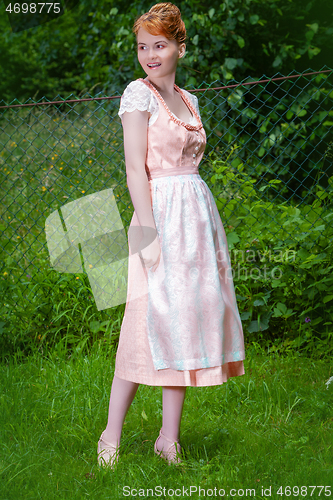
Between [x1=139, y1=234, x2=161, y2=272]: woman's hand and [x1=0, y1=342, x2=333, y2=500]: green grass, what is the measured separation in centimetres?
71

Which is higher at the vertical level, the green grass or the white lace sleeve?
the white lace sleeve

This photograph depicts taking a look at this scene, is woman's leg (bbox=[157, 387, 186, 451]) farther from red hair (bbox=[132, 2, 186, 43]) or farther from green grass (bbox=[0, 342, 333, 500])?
red hair (bbox=[132, 2, 186, 43])

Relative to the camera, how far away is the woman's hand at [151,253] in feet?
5.13

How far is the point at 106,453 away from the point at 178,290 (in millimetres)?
685

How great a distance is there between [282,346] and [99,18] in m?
4.63

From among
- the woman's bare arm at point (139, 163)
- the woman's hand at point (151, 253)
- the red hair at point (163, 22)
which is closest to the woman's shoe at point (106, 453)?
the woman's hand at point (151, 253)

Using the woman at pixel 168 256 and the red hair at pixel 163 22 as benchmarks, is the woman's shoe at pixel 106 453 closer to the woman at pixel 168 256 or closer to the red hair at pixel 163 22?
the woman at pixel 168 256

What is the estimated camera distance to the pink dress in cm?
155

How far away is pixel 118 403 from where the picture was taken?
5.58 ft

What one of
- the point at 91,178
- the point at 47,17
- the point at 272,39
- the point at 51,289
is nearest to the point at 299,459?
the point at 51,289
